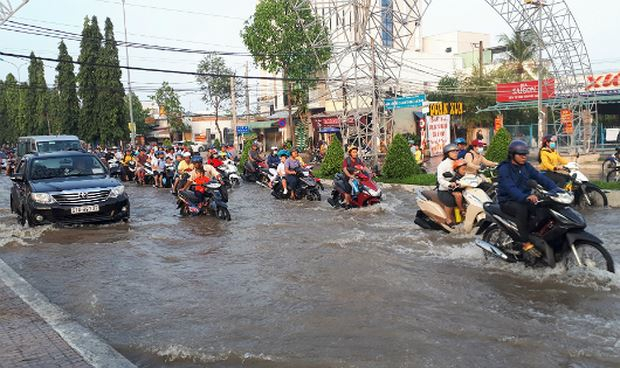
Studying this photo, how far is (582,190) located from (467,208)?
463 cm

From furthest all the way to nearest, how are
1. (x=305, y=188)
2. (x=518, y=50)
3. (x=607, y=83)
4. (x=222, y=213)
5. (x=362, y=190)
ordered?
(x=518, y=50) → (x=607, y=83) → (x=305, y=188) → (x=362, y=190) → (x=222, y=213)

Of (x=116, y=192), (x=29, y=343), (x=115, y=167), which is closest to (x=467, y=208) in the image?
(x=29, y=343)

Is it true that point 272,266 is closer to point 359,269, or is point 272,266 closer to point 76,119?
point 359,269

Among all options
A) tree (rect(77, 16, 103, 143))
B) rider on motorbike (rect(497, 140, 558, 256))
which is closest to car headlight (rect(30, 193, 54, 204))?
rider on motorbike (rect(497, 140, 558, 256))

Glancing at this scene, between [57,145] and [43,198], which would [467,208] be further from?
[57,145]

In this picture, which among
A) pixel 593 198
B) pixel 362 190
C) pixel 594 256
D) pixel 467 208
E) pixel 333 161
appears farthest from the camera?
pixel 333 161

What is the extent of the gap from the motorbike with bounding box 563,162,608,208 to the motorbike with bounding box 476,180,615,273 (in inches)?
224

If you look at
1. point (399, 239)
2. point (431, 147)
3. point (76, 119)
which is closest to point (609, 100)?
point (431, 147)

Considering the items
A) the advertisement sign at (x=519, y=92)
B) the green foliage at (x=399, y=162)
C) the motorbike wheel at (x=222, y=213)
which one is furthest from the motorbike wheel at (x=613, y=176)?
the advertisement sign at (x=519, y=92)

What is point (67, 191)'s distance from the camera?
11.1 meters

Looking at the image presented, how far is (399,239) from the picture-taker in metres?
9.65

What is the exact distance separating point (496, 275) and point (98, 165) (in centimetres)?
891

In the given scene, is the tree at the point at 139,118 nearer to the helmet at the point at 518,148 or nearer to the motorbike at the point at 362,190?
the motorbike at the point at 362,190

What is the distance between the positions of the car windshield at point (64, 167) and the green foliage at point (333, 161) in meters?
10.4
